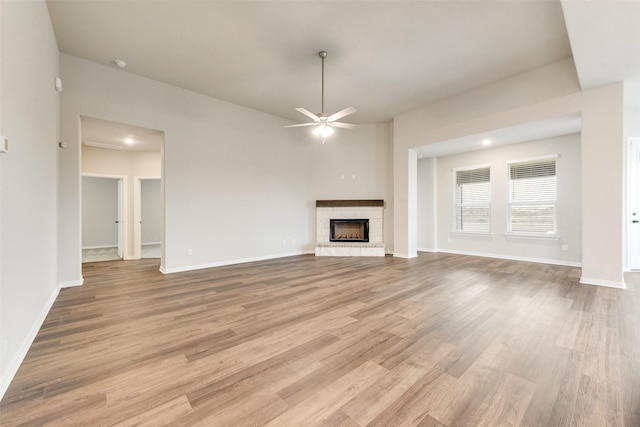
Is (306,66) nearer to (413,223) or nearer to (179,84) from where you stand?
(179,84)

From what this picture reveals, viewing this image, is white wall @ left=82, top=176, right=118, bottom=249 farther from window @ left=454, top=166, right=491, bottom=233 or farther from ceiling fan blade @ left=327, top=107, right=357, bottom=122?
window @ left=454, top=166, right=491, bottom=233

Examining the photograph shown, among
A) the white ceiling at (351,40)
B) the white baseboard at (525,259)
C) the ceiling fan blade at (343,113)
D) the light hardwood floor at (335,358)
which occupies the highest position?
the white ceiling at (351,40)

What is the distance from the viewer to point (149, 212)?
29.6ft

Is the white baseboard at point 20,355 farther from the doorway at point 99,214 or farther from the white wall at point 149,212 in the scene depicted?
the white wall at point 149,212

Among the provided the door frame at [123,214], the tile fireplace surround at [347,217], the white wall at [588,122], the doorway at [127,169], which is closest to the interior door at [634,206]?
the white wall at [588,122]

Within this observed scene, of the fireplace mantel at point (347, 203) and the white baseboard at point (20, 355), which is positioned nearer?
the white baseboard at point (20, 355)

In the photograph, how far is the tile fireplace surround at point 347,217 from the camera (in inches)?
258

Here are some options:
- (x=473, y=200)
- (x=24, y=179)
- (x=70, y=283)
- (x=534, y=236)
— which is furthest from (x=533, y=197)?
(x=70, y=283)

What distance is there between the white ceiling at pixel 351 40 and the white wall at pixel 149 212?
566 cm

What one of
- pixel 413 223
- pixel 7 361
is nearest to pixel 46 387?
pixel 7 361

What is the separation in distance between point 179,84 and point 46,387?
467 centimetres

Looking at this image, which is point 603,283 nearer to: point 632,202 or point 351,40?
point 632,202

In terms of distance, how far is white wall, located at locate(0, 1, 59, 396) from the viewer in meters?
1.71

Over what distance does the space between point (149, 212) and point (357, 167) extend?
7.33 metres
